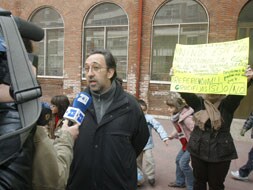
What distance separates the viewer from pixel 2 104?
3.19ft

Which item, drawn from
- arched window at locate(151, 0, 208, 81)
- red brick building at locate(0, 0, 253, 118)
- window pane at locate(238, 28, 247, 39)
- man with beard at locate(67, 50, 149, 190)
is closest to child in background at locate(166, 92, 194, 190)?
man with beard at locate(67, 50, 149, 190)

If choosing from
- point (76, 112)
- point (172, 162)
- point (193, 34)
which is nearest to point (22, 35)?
point (76, 112)

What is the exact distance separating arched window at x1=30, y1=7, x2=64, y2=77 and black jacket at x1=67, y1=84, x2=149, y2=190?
34.1 feet

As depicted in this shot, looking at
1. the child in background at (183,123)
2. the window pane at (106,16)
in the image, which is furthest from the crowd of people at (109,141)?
the window pane at (106,16)

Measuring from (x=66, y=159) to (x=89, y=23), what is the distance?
35.4 feet

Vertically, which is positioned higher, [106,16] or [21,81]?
[106,16]

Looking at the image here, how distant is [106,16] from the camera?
11.4 m

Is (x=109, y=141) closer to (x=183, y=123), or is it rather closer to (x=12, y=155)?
(x=12, y=155)

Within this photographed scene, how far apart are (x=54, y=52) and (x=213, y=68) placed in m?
10.4

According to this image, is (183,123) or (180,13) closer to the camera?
(183,123)

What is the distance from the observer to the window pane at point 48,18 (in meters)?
12.4

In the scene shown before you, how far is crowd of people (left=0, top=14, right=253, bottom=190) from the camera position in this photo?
47.6 inches

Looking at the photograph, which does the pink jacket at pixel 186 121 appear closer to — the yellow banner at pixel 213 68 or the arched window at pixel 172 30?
the yellow banner at pixel 213 68

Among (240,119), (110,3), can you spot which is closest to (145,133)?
(240,119)
